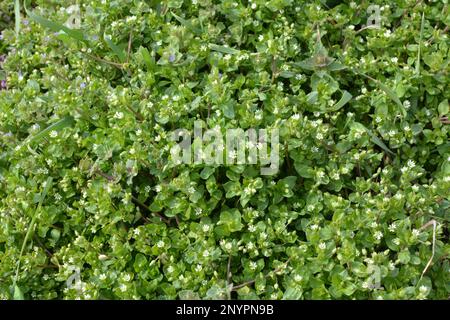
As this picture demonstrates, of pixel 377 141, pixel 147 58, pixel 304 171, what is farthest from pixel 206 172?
pixel 377 141

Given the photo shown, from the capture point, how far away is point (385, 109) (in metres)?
2.91

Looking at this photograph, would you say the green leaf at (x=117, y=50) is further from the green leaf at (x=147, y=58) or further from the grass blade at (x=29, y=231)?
the grass blade at (x=29, y=231)

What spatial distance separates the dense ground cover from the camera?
8.53 feet

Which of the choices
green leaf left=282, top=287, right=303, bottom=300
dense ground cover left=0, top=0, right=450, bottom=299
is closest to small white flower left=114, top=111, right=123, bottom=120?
dense ground cover left=0, top=0, right=450, bottom=299

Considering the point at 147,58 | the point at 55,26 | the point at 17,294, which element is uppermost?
the point at 55,26

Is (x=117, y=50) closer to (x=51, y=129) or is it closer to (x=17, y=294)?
(x=51, y=129)

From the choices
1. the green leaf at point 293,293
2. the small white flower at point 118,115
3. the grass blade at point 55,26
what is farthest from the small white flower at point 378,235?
the grass blade at point 55,26

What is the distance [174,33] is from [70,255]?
113 centimetres
